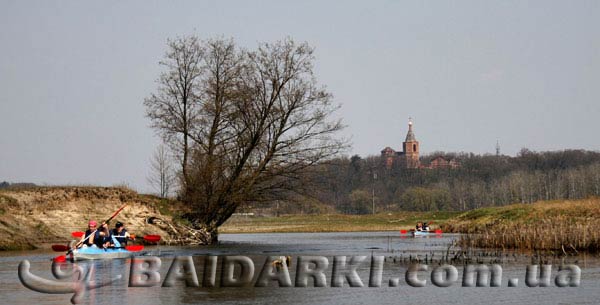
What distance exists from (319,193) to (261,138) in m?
5.06

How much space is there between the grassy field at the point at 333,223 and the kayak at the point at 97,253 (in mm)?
43405

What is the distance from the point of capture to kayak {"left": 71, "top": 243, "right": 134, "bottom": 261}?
112 ft

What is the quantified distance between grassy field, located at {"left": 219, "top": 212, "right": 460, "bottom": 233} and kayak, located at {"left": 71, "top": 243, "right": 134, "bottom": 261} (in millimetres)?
43405

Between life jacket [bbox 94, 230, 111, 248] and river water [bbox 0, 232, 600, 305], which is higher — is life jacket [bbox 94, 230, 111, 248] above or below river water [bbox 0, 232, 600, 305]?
above

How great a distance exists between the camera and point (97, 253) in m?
35.1

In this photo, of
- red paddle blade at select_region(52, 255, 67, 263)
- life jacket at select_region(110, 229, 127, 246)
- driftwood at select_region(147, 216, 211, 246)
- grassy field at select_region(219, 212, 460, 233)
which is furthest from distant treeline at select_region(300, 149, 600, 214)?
red paddle blade at select_region(52, 255, 67, 263)

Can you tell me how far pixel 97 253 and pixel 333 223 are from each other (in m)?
61.4

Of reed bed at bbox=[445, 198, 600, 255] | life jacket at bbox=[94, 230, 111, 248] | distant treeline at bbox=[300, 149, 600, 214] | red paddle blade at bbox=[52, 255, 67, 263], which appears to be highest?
distant treeline at bbox=[300, 149, 600, 214]

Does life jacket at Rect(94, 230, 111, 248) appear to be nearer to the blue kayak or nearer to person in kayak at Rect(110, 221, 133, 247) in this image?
the blue kayak

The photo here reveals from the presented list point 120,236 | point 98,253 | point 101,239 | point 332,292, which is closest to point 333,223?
point 120,236

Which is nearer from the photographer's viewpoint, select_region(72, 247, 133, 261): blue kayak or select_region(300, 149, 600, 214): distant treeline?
select_region(72, 247, 133, 261): blue kayak

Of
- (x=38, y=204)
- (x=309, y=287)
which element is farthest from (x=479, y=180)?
(x=309, y=287)

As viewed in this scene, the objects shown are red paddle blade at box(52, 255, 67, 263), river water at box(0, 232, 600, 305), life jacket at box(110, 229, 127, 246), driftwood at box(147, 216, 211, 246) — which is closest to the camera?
river water at box(0, 232, 600, 305)

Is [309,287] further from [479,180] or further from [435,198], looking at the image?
[479,180]
